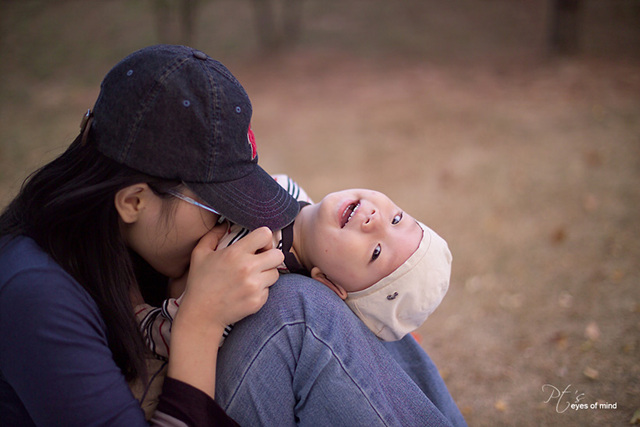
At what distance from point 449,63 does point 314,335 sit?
640 cm

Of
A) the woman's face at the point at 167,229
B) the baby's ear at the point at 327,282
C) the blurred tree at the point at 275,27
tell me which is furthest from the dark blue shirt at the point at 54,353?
the blurred tree at the point at 275,27

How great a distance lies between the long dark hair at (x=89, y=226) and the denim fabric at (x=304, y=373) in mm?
312

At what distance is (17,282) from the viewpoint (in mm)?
1241

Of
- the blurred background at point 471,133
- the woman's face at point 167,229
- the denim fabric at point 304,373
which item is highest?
the woman's face at point 167,229

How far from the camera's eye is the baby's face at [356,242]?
1.80 meters

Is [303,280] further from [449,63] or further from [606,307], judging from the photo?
[449,63]

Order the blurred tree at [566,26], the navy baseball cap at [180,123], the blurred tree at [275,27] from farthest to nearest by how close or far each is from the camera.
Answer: the blurred tree at [275,27] < the blurred tree at [566,26] < the navy baseball cap at [180,123]

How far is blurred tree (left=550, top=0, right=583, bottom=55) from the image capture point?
6.49m

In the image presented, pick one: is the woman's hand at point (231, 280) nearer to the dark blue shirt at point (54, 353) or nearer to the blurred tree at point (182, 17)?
the dark blue shirt at point (54, 353)

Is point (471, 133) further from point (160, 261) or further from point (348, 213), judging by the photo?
point (160, 261)

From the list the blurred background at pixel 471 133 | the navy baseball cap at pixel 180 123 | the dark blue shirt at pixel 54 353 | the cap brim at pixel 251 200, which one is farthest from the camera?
the blurred background at pixel 471 133

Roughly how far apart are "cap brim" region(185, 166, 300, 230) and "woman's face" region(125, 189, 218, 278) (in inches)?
2.7

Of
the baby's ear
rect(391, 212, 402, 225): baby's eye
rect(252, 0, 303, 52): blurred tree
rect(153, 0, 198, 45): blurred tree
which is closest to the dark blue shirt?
the baby's ear

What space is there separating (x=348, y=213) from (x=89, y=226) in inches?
36.7
